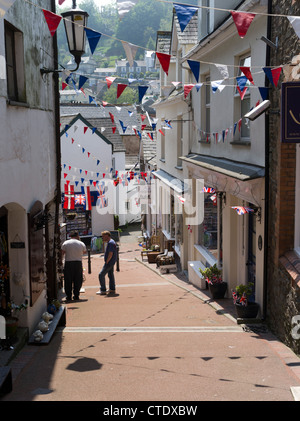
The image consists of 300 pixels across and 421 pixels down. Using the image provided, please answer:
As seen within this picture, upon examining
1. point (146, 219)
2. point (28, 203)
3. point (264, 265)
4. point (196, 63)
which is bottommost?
point (146, 219)

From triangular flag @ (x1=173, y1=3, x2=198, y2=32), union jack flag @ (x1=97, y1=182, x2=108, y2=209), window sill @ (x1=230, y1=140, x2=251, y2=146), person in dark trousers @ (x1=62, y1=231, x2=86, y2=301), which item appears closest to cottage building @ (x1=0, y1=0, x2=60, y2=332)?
triangular flag @ (x1=173, y1=3, x2=198, y2=32)

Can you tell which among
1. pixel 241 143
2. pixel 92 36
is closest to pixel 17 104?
pixel 92 36

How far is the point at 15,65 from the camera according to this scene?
7.28 meters

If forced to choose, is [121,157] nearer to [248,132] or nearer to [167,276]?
[167,276]

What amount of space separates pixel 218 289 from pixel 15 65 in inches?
256

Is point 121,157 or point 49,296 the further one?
point 121,157

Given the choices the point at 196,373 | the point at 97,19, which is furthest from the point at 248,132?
the point at 97,19

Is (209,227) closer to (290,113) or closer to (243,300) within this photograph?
(243,300)

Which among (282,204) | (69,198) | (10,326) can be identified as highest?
(282,204)

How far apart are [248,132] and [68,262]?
4936mm

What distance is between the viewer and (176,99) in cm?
1720

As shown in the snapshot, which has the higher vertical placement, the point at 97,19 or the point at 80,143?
the point at 97,19

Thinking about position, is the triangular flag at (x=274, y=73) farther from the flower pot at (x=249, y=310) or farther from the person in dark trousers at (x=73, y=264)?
the person in dark trousers at (x=73, y=264)

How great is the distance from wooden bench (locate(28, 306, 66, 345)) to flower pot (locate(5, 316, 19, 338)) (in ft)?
1.98
